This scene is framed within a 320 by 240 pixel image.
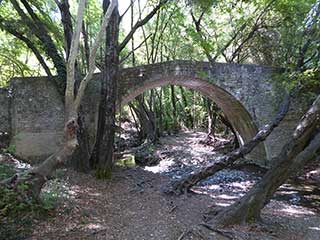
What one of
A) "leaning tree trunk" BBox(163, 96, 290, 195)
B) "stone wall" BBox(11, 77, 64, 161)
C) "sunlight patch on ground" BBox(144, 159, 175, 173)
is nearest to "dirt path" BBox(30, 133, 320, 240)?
"leaning tree trunk" BBox(163, 96, 290, 195)

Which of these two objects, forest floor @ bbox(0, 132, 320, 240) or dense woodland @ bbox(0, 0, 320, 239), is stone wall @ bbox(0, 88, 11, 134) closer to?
dense woodland @ bbox(0, 0, 320, 239)

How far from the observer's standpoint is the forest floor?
166 inches

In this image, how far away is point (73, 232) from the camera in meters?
4.00

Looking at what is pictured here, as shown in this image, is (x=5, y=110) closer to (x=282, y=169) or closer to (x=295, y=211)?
(x=282, y=169)

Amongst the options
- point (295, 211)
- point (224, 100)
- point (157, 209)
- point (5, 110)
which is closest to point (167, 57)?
point (224, 100)

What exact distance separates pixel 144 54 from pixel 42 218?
1260 centimetres

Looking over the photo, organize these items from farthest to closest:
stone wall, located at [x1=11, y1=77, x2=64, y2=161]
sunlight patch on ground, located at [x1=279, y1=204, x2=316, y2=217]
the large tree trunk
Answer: stone wall, located at [x1=11, y1=77, x2=64, y2=161], the large tree trunk, sunlight patch on ground, located at [x1=279, y1=204, x2=316, y2=217]

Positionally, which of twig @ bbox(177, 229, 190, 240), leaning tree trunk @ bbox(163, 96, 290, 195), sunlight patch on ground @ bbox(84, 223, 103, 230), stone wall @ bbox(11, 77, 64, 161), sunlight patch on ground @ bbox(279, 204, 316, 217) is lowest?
sunlight patch on ground @ bbox(279, 204, 316, 217)

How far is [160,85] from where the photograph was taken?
32.4ft

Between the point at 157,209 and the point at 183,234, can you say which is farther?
the point at 157,209

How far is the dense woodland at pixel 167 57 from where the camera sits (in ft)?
15.0

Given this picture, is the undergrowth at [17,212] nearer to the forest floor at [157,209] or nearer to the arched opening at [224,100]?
the forest floor at [157,209]

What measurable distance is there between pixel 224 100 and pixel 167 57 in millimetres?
5454

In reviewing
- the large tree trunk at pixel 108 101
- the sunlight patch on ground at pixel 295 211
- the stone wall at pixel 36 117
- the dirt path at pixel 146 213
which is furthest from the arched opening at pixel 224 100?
the sunlight patch on ground at pixel 295 211
